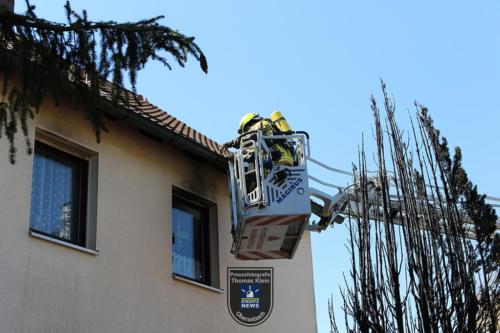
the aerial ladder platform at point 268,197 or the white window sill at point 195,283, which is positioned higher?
the aerial ladder platform at point 268,197

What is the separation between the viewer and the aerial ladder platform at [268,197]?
999 centimetres

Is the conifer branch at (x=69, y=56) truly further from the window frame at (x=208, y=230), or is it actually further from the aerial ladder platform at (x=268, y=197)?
the window frame at (x=208, y=230)

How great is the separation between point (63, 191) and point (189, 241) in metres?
2.52

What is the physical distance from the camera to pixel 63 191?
9836 mm

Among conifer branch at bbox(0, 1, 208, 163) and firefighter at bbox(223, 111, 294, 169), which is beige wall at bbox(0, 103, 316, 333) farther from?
conifer branch at bbox(0, 1, 208, 163)

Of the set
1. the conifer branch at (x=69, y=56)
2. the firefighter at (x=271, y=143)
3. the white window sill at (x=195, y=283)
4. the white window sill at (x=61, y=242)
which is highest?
the firefighter at (x=271, y=143)

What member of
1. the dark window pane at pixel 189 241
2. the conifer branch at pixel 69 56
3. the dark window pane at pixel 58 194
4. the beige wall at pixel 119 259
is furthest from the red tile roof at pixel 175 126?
the conifer branch at pixel 69 56

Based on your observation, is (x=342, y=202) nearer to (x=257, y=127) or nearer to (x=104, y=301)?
(x=257, y=127)

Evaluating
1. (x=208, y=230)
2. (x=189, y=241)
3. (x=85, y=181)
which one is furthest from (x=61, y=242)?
(x=208, y=230)

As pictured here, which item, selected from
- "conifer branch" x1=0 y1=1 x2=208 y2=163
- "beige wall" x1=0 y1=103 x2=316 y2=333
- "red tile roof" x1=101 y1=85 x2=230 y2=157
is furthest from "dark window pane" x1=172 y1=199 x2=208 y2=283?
"conifer branch" x1=0 y1=1 x2=208 y2=163

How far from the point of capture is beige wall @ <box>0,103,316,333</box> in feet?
28.2

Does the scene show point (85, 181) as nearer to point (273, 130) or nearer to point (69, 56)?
point (273, 130)

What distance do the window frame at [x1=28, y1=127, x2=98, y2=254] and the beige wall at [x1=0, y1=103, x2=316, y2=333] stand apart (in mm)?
76

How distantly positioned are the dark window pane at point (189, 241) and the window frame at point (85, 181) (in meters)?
1.73
